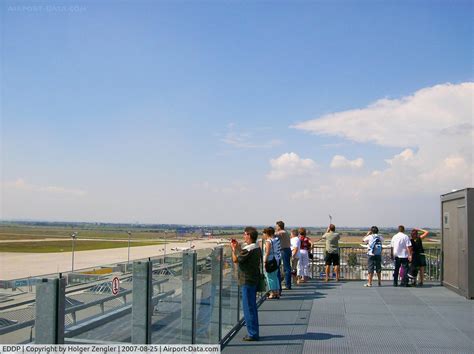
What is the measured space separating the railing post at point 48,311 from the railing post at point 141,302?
130 centimetres

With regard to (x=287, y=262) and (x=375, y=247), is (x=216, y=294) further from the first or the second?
(x=375, y=247)

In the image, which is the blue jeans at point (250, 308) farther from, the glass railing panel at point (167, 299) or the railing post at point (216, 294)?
the glass railing panel at point (167, 299)

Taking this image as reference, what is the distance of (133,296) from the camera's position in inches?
192

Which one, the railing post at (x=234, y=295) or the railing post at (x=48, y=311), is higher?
the railing post at (x=48, y=311)

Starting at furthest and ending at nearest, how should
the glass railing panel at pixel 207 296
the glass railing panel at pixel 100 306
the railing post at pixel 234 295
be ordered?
the railing post at pixel 234 295 < the glass railing panel at pixel 207 296 < the glass railing panel at pixel 100 306

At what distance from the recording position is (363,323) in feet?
30.9

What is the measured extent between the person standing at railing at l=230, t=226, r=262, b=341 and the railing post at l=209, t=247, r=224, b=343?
10.8 inches

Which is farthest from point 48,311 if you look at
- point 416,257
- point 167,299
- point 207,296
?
point 416,257

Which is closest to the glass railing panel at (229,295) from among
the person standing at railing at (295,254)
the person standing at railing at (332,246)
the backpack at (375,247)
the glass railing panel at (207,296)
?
the glass railing panel at (207,296)

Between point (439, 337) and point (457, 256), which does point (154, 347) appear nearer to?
point (439, 337)

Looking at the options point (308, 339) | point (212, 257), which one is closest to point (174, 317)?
point (212, 257)

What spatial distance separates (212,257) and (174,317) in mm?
1565

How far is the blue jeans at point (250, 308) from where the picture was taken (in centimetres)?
786

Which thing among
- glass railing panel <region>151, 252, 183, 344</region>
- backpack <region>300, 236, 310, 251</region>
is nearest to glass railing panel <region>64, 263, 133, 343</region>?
glass railing panel <region>151, 252, 183, 344</region>
